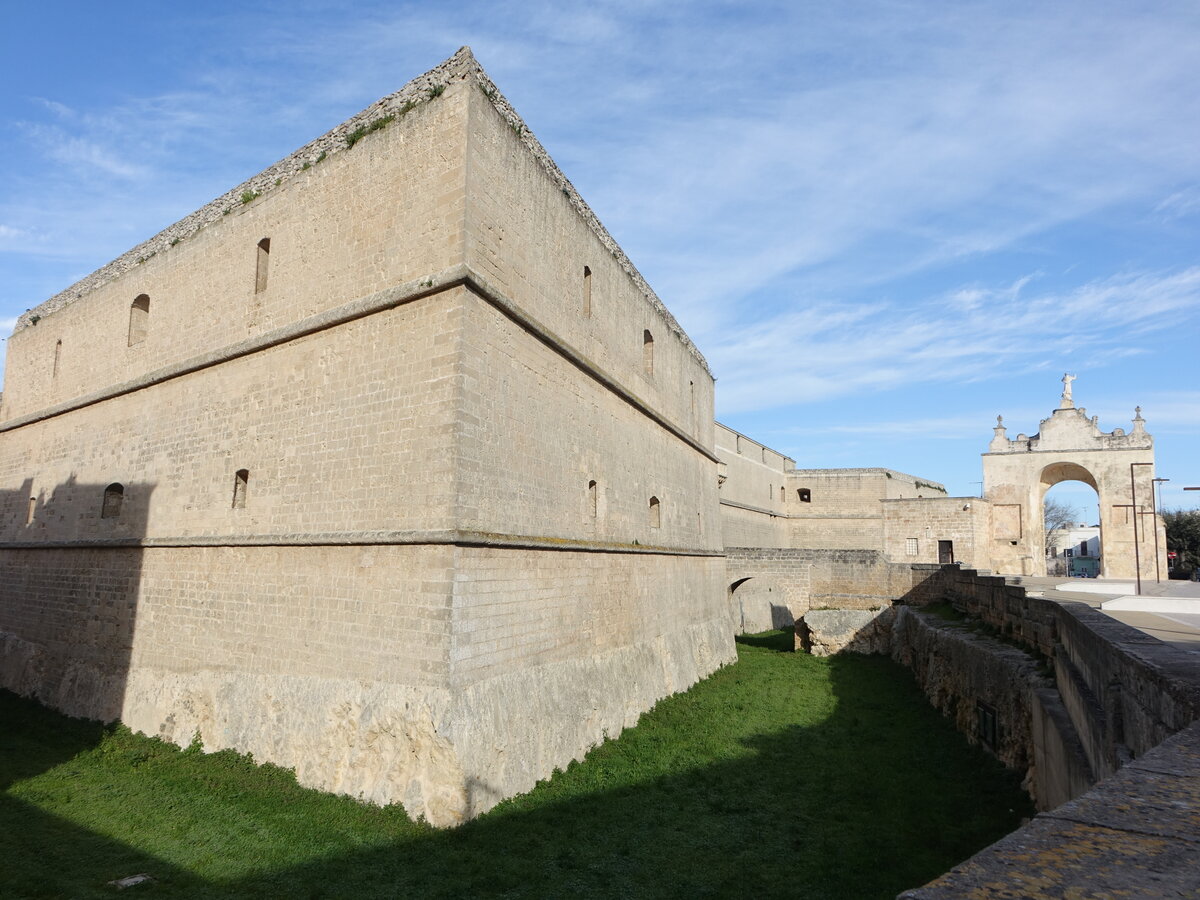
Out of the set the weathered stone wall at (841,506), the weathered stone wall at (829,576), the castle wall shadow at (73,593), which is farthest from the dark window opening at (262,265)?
the weathered stone wall at (841,506)

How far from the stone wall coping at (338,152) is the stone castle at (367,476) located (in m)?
0.05

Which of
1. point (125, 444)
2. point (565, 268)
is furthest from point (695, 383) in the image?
point (125, 444)

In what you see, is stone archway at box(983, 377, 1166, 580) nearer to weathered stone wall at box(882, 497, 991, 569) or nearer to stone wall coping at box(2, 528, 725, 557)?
weathered stone wall at box(882, 497, 991, 569)

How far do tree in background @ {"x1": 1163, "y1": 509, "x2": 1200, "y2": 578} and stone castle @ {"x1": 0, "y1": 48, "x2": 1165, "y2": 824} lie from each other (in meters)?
34.8

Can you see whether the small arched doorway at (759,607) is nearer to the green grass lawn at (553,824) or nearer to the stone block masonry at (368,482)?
the stone block masonry at (368,482)

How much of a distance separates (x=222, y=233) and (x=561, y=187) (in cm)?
510

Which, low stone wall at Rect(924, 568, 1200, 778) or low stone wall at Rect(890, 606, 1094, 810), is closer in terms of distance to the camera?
low stone wall at Rect(924, 568, 1200, 778)

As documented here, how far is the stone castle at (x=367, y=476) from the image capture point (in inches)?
297

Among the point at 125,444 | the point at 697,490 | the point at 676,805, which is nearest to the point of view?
the point at 676,805

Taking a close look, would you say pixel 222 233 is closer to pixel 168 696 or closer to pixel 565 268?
pixel 565 268

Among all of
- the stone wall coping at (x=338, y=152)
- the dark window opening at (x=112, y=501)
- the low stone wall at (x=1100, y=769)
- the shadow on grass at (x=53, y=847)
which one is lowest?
the shadow on grass at (x=53, y=847)

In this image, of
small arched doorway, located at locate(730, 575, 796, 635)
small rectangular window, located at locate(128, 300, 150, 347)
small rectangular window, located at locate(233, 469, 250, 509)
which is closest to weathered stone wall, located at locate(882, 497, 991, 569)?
small arched doorway, located at locate(730, 575, 796, 635)

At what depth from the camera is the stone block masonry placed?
7.52 metres

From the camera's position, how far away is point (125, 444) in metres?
11.3
